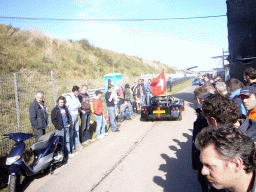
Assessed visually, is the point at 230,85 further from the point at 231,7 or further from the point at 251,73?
the point at 231,7

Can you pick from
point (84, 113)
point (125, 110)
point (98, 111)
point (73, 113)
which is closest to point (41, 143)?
point (73, 113)

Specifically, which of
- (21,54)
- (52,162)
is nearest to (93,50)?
(21,54)

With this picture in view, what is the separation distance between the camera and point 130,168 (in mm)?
4785

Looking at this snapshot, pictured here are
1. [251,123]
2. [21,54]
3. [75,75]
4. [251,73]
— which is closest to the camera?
[251,123]

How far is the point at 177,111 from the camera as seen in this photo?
9312 millimetres

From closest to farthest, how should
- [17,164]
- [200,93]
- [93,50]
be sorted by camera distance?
[200,93], [17,164], [93,50]

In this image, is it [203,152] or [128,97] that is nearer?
[203,152]

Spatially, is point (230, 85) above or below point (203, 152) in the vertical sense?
above

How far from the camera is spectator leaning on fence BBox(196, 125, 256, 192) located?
124 centimetres

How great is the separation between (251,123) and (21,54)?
57.0 feet

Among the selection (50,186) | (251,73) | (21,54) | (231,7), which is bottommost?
(50,186)

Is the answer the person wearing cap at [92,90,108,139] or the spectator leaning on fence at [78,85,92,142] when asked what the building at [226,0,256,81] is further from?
the spectator leaning on fence at [78,85,92,142]

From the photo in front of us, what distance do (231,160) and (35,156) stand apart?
14.8ft

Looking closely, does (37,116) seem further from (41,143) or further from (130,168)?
(130,168)
